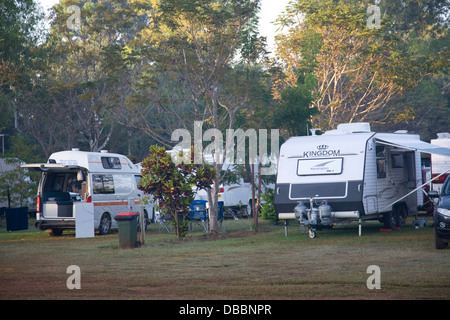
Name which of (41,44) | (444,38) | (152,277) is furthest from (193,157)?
(444,38)

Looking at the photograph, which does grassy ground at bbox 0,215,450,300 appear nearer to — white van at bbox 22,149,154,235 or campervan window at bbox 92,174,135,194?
white van at bbox 22,149,154,235

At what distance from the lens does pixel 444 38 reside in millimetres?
48188

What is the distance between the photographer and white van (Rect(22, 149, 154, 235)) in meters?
18.8

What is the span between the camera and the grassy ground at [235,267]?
351 inches

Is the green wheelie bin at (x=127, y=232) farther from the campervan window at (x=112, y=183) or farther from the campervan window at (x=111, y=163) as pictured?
the campervan window at (x=111, y=163)

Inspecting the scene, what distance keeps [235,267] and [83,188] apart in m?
8.85

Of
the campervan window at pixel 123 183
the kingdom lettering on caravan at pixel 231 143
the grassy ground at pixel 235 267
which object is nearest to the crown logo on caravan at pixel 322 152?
the grassy ground at pixel 235 267

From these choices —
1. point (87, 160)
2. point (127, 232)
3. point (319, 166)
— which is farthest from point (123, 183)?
point (319, 166)

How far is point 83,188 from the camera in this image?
62.9 feet

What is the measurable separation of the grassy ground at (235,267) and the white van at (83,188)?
955 millimetres

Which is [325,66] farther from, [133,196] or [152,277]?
[152,277]

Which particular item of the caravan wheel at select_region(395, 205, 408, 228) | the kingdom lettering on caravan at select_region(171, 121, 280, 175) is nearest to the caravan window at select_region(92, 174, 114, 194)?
the kingdom lettering on caravan at select_region(171, 121, 280, 175)
